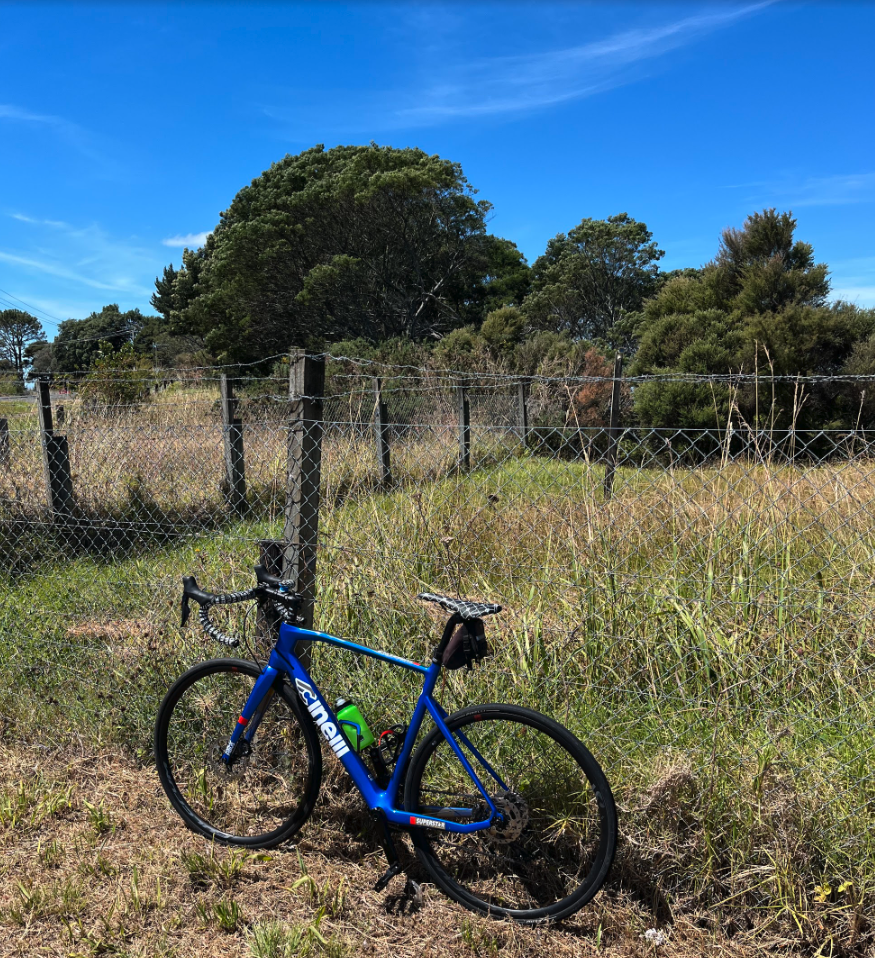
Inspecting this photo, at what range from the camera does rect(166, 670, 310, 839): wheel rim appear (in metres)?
2.74

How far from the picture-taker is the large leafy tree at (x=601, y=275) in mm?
32094

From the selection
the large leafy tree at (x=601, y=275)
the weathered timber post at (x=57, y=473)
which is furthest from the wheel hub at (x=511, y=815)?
the large leafy tree at (x=601, y=275)

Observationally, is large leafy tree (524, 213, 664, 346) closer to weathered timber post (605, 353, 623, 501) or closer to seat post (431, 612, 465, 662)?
weathered timber post (605, 353, 623, 501)

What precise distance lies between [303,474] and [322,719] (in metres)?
0.93

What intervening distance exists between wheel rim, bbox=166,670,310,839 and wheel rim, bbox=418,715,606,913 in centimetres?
59

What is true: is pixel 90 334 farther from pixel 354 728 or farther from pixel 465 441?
pixel 354 728

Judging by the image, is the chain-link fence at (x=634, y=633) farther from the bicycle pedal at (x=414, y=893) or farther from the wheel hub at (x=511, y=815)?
the bicycle pedal at (x=414, y=893)

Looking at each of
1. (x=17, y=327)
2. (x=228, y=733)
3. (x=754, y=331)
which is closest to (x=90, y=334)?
(x=17, y=327)

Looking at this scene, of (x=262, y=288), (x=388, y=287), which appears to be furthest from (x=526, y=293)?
(x=262, y=288)

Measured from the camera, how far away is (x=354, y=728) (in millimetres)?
2457

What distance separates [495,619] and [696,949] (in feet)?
4.57

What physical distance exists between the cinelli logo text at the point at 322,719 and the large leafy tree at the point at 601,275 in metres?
30.6

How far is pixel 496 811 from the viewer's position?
2.23m

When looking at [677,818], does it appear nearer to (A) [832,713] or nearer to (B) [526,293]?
(A) [832,713]
